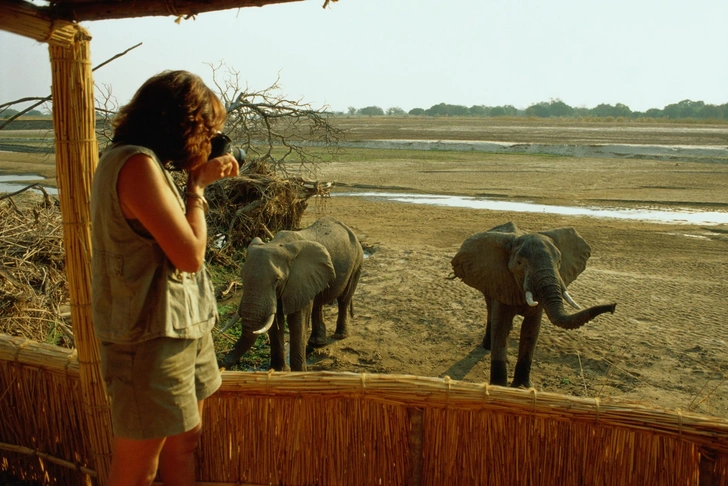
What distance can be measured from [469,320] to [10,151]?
98.4 feet

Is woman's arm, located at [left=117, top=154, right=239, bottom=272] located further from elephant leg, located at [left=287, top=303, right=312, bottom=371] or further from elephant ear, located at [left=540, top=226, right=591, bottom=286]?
elephant ear, located at [left=540, top=226, right=591, bottom=286]

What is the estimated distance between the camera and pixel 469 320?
7.55 metres

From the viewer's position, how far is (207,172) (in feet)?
7.97

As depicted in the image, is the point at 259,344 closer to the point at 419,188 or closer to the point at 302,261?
the point at 302,261

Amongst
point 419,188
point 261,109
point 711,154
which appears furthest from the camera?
point 711,154

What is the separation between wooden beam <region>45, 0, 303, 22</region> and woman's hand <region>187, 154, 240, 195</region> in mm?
595

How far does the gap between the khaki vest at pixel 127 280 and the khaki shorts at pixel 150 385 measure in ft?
0.18

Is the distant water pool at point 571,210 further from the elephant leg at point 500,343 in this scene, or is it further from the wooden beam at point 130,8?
the wooden beam at point 130,8

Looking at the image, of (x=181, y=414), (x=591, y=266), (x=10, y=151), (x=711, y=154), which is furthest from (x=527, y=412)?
(x=10, y=151)

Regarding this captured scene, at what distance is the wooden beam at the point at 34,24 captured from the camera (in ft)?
8.18

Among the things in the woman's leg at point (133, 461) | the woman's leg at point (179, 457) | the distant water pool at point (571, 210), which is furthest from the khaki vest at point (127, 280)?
the distant water pool at point (571, 210)

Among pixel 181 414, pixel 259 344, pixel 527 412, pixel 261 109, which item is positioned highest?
pixel 261 109

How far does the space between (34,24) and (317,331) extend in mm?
4859

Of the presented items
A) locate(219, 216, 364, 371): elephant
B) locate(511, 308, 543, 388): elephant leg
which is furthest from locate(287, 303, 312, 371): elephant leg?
locate(511, 308, 543, 388): elephant leg
